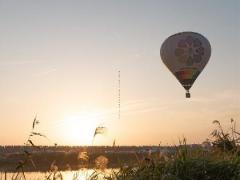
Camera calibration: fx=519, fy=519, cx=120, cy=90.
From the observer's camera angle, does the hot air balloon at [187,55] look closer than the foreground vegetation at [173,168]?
No

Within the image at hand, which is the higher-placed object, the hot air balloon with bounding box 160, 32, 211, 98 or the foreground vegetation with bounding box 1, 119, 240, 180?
the hot air balloon with bounding box 160, 32, 211, 98

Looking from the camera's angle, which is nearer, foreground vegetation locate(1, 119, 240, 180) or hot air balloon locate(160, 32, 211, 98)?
foreground vegetation locate(1, 119, 240, 180)

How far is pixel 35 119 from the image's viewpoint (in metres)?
6.85

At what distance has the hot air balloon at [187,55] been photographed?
52.6 m

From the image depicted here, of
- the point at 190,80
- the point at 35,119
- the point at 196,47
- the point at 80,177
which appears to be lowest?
the point at 80,177

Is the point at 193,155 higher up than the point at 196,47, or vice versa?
the point at 196,47

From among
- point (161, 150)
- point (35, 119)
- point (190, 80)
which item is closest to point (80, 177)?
point (161, 150)

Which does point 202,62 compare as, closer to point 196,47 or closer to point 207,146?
point 196,47

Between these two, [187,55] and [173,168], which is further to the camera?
[187,55]

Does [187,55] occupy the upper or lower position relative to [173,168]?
upper

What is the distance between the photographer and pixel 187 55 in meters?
53.2

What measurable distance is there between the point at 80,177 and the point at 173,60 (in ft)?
148

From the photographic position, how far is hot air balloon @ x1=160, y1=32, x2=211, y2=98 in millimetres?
52594

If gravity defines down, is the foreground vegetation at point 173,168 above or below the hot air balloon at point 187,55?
below
